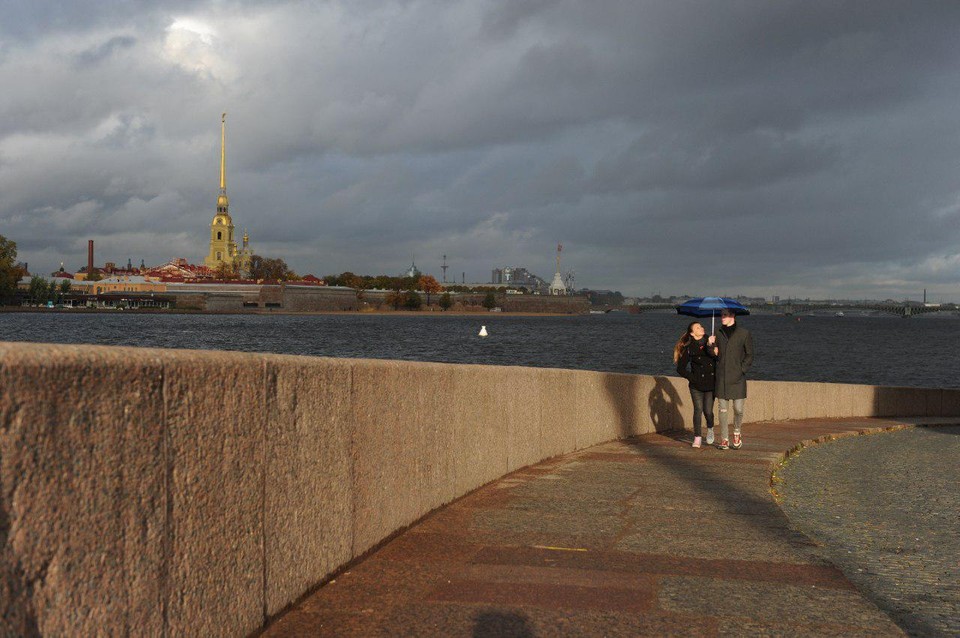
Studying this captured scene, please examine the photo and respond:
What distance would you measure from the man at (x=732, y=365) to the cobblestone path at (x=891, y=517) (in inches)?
34.3

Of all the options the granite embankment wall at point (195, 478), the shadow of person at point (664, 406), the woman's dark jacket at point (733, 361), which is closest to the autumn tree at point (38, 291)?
the shadow of person at point (664, 406)

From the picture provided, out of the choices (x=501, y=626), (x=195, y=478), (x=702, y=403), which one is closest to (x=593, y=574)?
(x=501, y=626)

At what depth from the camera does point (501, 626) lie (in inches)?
161

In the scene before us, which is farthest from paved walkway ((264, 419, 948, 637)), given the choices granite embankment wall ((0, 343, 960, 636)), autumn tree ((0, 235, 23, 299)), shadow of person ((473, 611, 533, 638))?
autumn tree ((0, 235, 23, 299))

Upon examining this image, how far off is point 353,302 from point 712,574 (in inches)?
7534

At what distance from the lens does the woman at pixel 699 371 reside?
11.9 metres

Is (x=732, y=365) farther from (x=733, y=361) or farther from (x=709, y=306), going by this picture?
(x=709, y=306)

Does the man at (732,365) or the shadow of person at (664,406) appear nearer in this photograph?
the man at (732,365)

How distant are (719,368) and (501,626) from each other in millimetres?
8254

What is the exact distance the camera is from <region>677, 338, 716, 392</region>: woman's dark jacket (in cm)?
1194

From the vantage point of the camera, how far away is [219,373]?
346 centimetres

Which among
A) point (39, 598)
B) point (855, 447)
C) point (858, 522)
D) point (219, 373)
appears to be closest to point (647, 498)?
point (858, 522)

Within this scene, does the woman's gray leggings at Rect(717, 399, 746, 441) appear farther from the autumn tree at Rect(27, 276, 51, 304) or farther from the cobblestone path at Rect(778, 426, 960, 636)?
the autumn tree at Rect(27, 276, 51, 304)

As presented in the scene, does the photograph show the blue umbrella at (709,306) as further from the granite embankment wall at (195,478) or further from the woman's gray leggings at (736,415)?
the granite embankment wall at (195,478)
